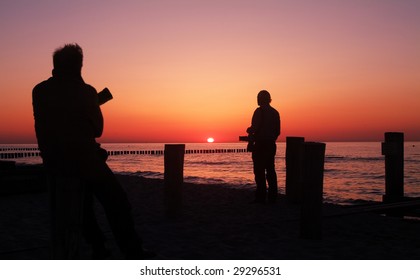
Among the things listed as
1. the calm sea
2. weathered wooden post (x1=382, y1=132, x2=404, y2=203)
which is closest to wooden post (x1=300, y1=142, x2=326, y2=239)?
weathered wooden post (x1=382, y1=132, x2=404, y2=203)

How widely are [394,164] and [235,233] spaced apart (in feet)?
→ 15.7

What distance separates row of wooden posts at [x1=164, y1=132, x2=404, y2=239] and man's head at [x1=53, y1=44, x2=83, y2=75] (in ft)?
9.16

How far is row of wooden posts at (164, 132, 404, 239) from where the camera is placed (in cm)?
510

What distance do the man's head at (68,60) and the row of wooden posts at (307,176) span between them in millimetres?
2792

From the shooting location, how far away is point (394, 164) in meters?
8.94

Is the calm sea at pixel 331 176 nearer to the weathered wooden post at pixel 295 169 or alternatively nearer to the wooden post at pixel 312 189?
the weathered wooden post at pixel 295 169

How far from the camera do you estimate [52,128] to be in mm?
3402

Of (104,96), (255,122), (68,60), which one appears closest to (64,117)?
(68,60)

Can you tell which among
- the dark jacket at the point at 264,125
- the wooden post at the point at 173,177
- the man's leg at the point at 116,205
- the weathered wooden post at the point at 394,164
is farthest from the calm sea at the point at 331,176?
the man's leg at the point at 116,205

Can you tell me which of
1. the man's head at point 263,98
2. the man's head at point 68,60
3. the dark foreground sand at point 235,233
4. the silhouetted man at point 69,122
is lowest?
the dark foreground sand at point 235,233

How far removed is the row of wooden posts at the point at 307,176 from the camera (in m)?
5.10

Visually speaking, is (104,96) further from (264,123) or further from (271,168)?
Result: (271,168)
